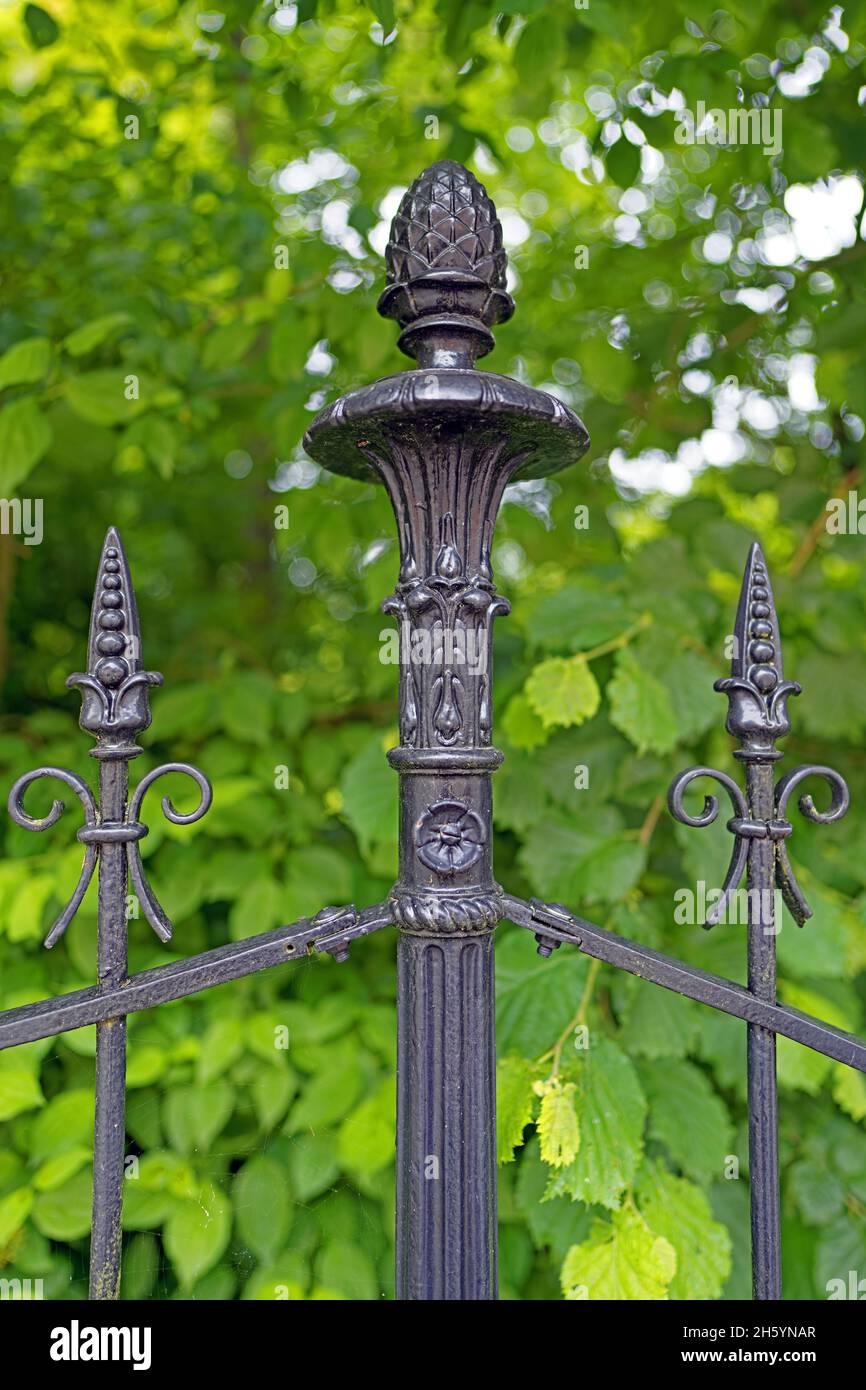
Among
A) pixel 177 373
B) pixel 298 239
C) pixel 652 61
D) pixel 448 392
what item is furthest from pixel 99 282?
pixel 448 392

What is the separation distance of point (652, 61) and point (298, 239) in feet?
3.39

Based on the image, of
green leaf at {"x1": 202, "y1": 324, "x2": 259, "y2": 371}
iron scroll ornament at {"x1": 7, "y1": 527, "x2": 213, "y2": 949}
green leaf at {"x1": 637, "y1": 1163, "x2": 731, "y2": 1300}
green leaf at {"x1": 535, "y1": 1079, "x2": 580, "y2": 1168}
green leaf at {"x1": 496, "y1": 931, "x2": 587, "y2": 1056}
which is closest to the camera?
iron scroll ornament at {"x1": 7, "y1": 527, "x2": 213, "y2": 949}

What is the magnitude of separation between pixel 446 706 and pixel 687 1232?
3.63ft

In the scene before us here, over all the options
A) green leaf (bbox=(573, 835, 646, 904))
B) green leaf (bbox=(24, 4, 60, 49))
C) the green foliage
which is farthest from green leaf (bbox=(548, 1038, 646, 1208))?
green leaf (bbox=(24, 4, 60, 49))

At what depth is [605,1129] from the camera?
4.97ft

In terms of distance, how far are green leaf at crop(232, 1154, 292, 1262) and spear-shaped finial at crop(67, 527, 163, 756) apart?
1142 millimetres

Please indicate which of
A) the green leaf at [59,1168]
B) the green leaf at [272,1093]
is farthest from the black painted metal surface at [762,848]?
the green leaf at [59,1168]

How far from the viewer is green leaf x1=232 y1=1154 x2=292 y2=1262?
5.75ft

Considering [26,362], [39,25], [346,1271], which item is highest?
[39,25]

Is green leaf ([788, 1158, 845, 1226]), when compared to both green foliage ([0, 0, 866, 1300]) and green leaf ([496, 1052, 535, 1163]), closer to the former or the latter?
green foliage ([0, 0, 866, 1300])

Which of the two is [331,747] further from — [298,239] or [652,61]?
[652,61]

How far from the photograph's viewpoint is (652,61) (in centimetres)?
230

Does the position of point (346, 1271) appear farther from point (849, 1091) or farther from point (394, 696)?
point (394, 696)

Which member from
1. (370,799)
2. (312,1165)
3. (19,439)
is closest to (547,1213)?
(312,1165)
